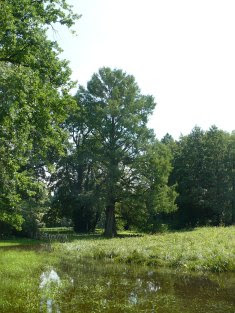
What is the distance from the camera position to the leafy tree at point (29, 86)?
15.8m

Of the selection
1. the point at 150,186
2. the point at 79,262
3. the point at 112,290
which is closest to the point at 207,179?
the point at 150,186

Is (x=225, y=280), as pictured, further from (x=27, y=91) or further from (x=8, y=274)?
(x=27, y=91)

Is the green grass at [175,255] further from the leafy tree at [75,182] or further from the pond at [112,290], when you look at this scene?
the leafy tree at [75,182]

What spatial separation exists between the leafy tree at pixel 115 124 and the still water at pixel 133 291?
23147 millimetres

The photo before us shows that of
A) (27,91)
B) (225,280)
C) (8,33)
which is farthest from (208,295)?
(8,33)

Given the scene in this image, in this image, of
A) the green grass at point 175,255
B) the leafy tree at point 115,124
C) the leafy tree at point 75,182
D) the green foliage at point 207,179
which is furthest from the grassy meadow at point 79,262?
the green foliage at point 207,179

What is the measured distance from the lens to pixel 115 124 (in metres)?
43.0

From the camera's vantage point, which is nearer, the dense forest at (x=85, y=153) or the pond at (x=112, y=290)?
the pond at (x=112, y=290)

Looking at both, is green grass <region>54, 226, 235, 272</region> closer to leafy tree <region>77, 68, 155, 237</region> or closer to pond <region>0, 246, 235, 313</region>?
pond <region>0, 246, 235, 313</region>

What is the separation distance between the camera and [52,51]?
18969 millimetres

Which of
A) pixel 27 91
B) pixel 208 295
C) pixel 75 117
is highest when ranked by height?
pixel 75 117

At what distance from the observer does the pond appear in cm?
1098

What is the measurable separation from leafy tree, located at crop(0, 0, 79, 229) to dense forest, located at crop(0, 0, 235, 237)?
0.06 meters

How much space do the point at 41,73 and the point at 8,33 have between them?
251 centimetres
